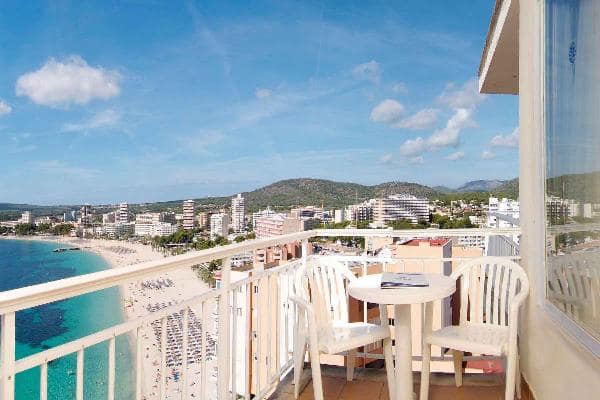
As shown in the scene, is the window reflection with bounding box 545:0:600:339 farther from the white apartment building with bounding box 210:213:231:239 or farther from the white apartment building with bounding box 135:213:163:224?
the white apartment building with bounding box 135:213:163:224

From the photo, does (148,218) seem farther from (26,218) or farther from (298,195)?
(298,195)

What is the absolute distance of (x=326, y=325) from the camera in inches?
121

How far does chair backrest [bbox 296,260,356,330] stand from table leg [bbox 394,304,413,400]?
1.91 feet

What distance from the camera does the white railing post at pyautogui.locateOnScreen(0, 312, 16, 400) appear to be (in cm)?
115

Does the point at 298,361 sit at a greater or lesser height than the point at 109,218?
lesser

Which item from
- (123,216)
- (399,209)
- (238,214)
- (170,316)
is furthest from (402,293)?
(123,216)

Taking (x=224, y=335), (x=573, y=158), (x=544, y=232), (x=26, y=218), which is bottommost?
(x=224, y=335)

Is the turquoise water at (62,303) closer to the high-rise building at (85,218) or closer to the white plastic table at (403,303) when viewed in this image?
the high-rise building at (85,218)

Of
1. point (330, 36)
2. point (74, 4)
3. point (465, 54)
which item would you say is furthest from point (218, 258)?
point (74, 4)

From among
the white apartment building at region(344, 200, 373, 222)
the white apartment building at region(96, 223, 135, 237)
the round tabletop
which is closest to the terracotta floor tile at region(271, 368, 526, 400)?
the round tabletop

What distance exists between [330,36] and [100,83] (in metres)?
17.4

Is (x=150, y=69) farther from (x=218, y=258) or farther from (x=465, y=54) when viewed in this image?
(x=218, y=258)

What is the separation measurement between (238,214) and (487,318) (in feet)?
29.6

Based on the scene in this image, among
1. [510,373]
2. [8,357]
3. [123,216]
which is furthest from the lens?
[123,216]
